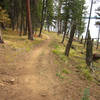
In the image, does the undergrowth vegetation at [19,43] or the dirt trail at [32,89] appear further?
the undergrowth vegetation at [19,43]

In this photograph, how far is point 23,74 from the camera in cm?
577

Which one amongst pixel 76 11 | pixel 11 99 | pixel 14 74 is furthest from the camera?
pixel 76 11

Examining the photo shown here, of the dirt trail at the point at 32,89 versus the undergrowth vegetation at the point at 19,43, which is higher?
the undergrowth vegetation at the point at 19,43

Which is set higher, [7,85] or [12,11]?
[12,11]

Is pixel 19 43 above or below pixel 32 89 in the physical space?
above

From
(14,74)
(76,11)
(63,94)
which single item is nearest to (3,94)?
(14,74)

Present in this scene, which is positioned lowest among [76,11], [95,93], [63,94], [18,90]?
[95,93]

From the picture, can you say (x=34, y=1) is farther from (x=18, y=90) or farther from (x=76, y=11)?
(x=18, y=90)

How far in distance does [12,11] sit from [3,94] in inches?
969

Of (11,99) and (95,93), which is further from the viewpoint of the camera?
(95,93)

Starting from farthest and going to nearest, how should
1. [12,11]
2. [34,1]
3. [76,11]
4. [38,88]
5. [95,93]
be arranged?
[12,11] < [34,1] < [76,11] < [95,93] < [38,88]

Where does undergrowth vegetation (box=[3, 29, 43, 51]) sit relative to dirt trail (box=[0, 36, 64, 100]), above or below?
above

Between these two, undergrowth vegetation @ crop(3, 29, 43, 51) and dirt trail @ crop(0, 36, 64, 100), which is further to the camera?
undergrowth vegetation @ crop(3, 29, 43, 51)

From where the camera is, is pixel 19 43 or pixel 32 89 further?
pixel 19 43
